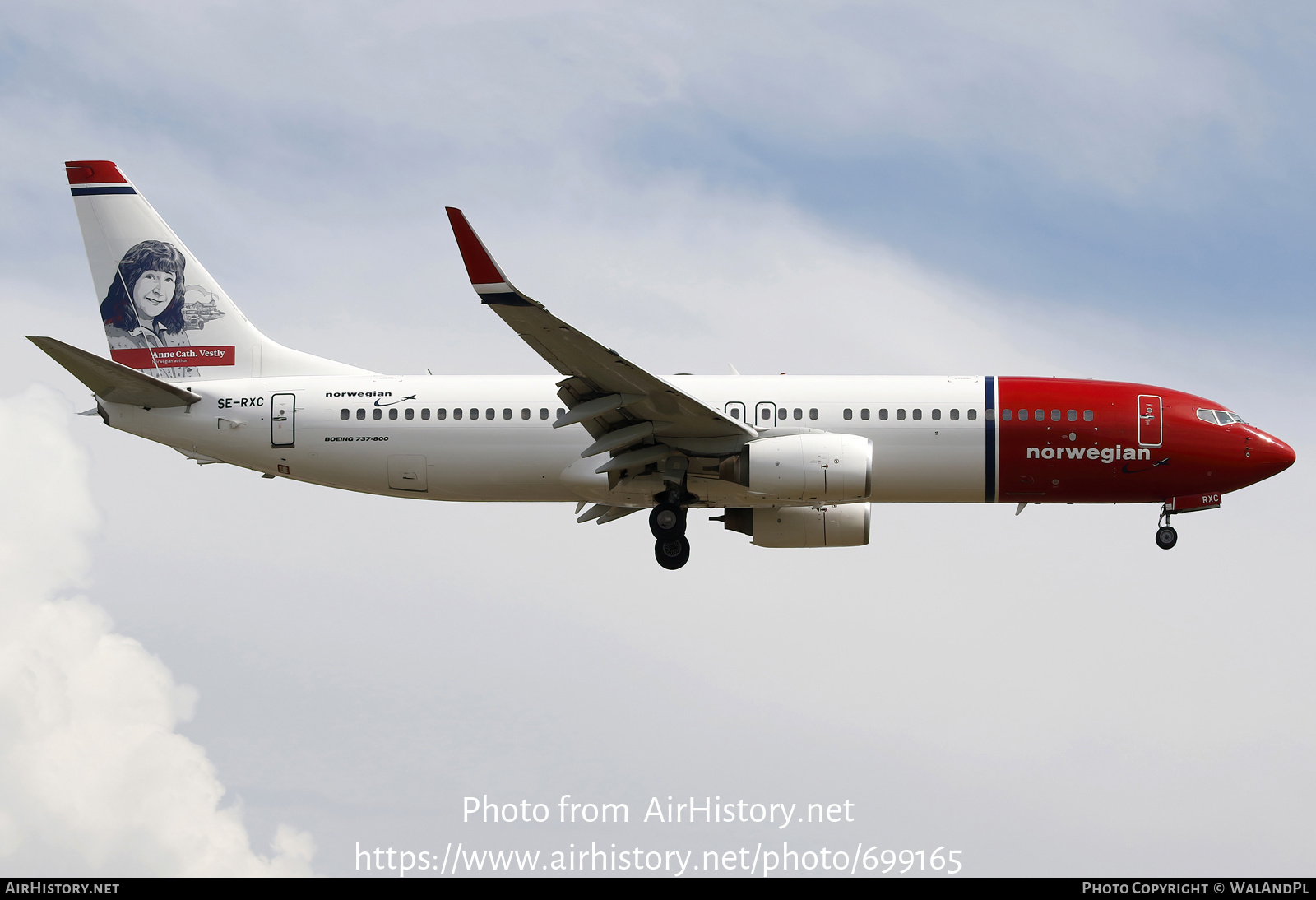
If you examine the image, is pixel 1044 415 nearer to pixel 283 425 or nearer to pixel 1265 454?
pixel 1265 454

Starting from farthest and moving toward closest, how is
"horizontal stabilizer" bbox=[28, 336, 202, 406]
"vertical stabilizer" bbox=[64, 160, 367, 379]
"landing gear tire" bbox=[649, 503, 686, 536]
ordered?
"vertical stabilizer" bbox=[64, 160, 367, 379] → "landing gear tire" bbox=[649, 503, 686, 536] → "horizontal stabilizer" bbox=[28, 336, 202, 406]

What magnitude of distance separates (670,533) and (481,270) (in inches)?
301

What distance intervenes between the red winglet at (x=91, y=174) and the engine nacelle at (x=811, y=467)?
16.2 metres

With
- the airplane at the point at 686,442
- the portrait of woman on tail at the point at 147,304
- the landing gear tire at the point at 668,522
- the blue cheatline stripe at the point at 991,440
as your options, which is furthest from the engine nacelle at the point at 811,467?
the portrait of woman on tail at the point at 147,304

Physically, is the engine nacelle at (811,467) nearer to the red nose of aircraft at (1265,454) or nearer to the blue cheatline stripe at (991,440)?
the blue cheatline stripe at (991,440)

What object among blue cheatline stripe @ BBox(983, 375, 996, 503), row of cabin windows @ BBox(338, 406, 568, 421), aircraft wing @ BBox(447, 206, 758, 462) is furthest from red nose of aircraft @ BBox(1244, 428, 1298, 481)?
row of cabin windows @ BBox(338, 406, 568, 421)

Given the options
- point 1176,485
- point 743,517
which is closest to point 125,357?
point 743,517

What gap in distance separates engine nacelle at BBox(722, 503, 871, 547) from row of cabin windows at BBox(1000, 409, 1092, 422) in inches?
152

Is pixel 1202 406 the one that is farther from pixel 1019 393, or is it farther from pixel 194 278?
pixel 194 278

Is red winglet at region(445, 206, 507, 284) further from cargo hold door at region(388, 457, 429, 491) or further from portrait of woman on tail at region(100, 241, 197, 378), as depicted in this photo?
portrait of woman on tail at region(100, 241, 197, 378)

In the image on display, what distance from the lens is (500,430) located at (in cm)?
2591

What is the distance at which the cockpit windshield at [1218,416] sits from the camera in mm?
26172

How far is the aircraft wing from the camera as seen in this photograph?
67.2 feet

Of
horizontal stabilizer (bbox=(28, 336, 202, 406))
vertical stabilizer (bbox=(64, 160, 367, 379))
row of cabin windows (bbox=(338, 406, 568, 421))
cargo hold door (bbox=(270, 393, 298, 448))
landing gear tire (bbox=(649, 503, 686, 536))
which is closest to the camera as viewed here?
horizontal stabilizer (bbox=(28, 336, 202, 406))
